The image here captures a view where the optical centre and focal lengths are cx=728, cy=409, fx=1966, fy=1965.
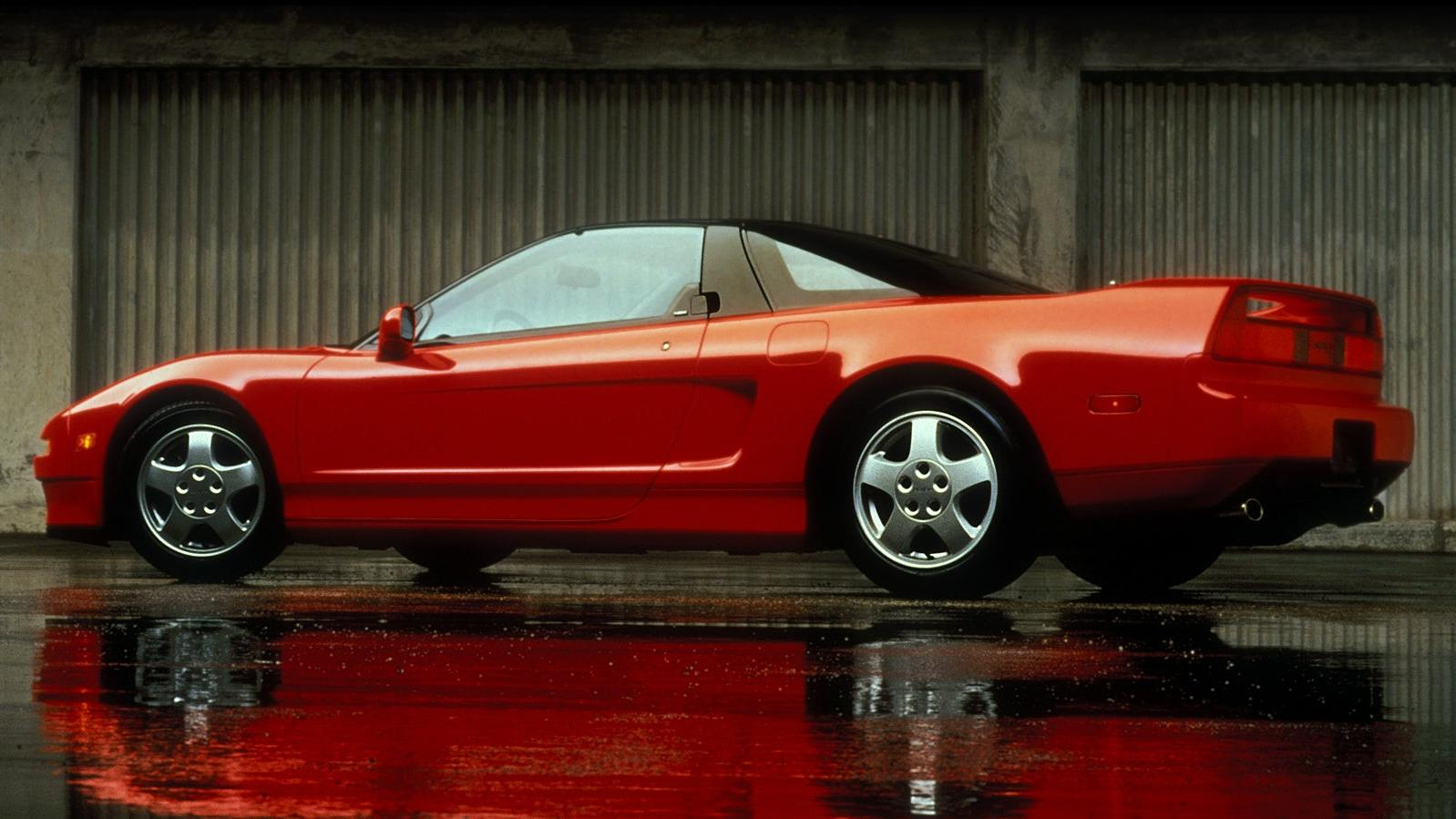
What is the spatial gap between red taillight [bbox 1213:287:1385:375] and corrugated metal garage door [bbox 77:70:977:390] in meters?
6.39

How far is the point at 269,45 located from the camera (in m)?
12.7

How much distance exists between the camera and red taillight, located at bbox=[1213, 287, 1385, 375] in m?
5.84

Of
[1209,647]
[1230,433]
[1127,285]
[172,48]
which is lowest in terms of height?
[1209,647]

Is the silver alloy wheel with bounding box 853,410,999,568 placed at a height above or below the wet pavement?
above

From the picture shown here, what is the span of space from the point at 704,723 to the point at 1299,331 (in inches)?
123

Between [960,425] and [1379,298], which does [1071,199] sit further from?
[960,425]

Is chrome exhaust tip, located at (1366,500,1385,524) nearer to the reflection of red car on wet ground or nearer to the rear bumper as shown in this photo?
the rear bumper

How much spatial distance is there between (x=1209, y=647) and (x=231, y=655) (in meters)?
2.44

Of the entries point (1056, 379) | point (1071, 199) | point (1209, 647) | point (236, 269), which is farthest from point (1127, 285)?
point (236, 269)

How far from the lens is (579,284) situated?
23.0ft

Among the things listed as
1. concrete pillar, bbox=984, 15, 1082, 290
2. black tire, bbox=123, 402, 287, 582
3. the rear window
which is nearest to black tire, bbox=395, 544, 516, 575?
black tire, bbox=123, 402, 287, 582

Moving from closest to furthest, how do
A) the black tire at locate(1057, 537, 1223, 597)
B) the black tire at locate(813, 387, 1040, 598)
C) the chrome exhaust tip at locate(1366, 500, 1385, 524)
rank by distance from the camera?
the black tire at locate(813, 387, 1040, 598), the chrome exhaust tip at locate(1366, 500, 1385, 524), the black tire at locate(1057, 537, 1223, 597)

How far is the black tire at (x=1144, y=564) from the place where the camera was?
7.20 metres

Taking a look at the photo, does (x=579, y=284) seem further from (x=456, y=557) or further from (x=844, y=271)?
(x=456, y=557)
